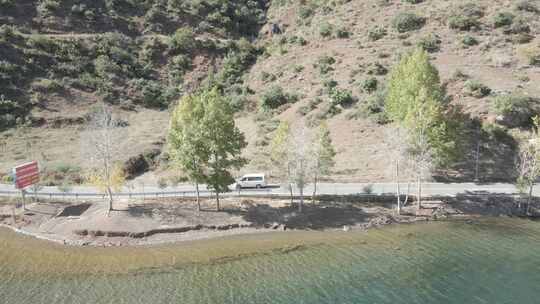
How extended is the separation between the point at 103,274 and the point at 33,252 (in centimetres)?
948

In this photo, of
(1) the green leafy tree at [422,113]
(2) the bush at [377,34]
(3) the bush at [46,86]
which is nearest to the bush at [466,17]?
(2) the bush at [377,34]

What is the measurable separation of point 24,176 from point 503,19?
83.3m

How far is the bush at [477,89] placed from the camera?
68.6 m

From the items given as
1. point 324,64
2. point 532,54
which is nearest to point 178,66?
point 324,64

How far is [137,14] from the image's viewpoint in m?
111

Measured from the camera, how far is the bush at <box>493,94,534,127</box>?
206 feet

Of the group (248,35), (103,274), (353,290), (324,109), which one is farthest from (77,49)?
(353,290)

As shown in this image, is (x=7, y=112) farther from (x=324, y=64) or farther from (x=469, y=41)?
(x=469, y=41)

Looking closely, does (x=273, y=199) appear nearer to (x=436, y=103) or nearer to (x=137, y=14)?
(x=436, y=103)

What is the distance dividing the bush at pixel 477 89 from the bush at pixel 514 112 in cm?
515

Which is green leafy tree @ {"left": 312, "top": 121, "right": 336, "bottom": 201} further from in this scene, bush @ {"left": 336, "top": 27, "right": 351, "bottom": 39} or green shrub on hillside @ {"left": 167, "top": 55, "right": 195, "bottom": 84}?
green shrub on hillside @ {"left": 167, "top": 55, "right": 195, "bottom": 84}

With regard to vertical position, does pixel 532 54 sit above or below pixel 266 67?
below

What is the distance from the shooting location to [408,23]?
92.9m

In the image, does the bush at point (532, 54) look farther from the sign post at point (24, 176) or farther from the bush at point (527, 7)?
the sign post at point (24, 176)
